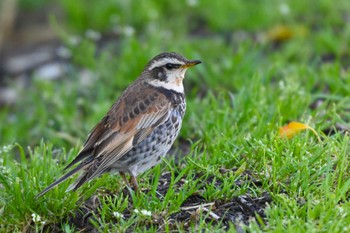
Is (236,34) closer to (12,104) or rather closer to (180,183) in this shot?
(12,104)

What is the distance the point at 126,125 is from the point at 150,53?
11.7 ft

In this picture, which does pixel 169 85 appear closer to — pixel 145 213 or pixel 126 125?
pixel 126 125

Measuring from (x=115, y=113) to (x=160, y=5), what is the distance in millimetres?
6006

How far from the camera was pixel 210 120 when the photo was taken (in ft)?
26.1

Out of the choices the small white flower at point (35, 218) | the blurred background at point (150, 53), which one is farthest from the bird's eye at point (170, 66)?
the small white flower at point (35, 218)

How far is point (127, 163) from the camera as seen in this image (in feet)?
21.4

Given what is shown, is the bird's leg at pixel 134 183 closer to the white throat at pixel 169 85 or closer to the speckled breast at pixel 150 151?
the speckled breast at pixel 150 151

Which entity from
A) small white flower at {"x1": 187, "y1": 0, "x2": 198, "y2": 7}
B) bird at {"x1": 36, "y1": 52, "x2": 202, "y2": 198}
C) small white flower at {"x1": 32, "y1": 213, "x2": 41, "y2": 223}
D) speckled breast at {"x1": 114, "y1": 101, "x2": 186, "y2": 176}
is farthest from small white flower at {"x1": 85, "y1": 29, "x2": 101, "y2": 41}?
small white flower at {"x1": 32, "y1": 213, "x2": 41, "y2": 223}

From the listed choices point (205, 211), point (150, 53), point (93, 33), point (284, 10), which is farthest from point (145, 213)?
point (284, 10)

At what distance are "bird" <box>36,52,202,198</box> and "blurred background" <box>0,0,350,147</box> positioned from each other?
1108 millimetres

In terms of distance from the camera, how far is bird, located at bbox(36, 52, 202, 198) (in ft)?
21.1

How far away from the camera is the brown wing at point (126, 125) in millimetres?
6496

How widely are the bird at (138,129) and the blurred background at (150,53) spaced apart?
1.11m

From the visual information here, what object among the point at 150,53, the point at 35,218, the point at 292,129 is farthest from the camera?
the point at 150,53
